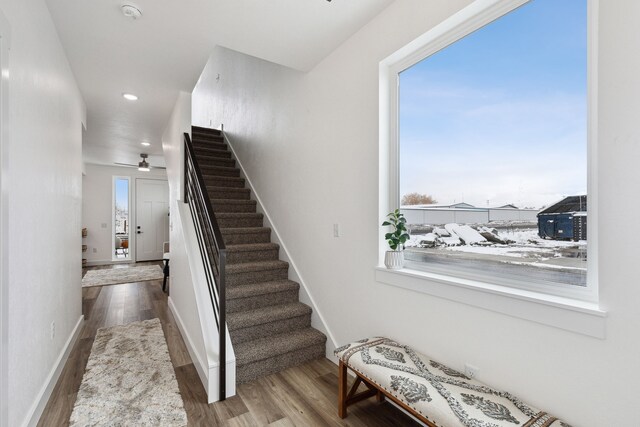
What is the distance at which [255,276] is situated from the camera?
10.1 feet

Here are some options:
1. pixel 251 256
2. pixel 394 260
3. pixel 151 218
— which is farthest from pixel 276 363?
A: pixel 151 218

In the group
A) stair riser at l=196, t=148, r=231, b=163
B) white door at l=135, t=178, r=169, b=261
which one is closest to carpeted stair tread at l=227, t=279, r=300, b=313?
stair riser at l=196, t=148, r=231, b=163

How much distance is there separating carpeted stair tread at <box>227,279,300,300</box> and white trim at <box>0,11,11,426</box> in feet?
4.70

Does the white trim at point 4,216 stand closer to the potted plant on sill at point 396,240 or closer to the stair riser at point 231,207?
the potted plant on sill at point 396,240

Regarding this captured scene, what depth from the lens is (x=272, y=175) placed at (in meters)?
3.75

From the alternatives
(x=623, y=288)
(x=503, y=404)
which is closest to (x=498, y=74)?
(x=623, y=288)

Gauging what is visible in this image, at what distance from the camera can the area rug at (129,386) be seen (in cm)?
192

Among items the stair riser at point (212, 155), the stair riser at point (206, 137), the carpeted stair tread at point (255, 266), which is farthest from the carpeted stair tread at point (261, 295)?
the stair riser at point (206, 137)

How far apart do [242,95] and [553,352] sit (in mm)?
4738

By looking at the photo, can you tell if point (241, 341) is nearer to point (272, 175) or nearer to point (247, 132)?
point (272, 175)

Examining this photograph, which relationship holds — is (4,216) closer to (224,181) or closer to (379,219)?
(379,219)

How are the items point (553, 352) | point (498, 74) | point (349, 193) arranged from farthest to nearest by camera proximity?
point (349, 193)
point (498, 74)
point (553, 352)

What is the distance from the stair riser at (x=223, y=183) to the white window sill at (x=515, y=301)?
124 inches

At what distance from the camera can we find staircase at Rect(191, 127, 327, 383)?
8.05 ft
